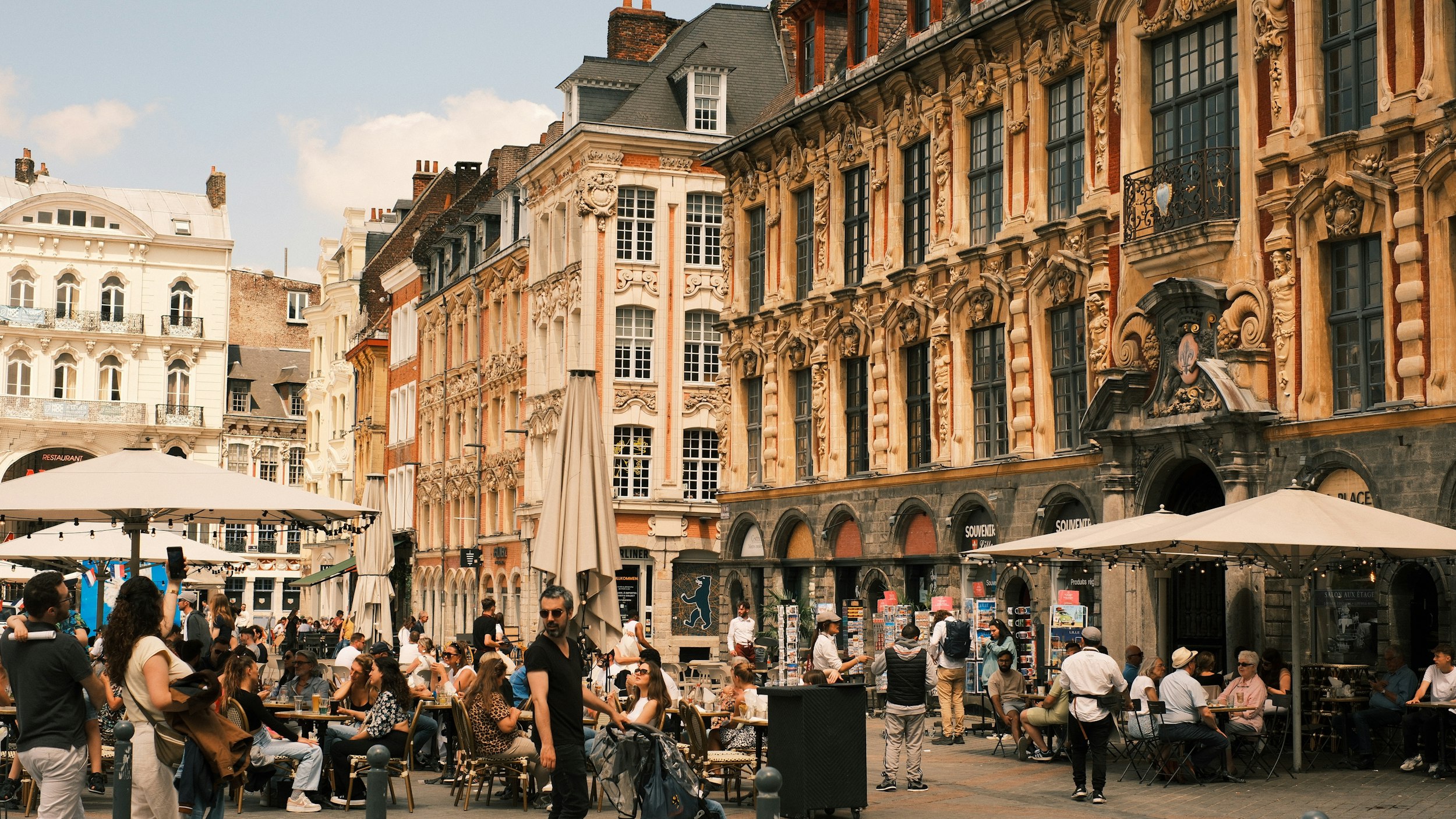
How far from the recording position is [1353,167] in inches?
818

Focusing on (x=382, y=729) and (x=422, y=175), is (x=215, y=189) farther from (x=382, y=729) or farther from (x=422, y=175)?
(x=382, y=729)

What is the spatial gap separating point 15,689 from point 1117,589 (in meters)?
17.8

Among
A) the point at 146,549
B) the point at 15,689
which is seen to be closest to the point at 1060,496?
the point at 146,549

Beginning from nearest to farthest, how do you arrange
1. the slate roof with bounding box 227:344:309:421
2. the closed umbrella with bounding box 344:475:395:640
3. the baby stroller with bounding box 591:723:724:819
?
the baby stroller with bounding box 591:723:724:819, the closed umbrella with bounding box 344:475:395:640, the slate roof with bounding box 227:344:309:421

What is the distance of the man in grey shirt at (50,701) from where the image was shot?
9.87 m

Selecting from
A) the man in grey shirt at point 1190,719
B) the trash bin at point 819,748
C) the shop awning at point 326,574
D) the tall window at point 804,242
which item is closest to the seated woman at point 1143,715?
the man in grey shirt at point 1190,719

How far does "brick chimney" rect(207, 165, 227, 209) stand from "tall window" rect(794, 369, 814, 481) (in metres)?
56.1

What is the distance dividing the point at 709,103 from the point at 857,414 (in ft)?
60.3

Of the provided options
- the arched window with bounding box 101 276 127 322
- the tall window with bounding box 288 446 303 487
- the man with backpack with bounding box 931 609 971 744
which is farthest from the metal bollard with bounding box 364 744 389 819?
the tall window with bounding box 288 446 303 487

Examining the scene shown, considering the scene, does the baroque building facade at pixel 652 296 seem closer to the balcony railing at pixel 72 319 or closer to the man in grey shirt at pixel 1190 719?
the man in grey shirt at pixel 1190 719

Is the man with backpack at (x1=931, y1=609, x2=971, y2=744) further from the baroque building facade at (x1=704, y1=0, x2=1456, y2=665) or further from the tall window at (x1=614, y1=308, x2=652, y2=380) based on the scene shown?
the tall window at (x1=614, y1=308, x2=652, y2=380)

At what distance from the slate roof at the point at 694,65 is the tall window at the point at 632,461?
Answer: 8.59m

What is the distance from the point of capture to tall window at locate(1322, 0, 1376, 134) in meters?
20.9

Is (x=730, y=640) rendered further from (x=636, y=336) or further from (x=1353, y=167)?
(x=636, y=336)
